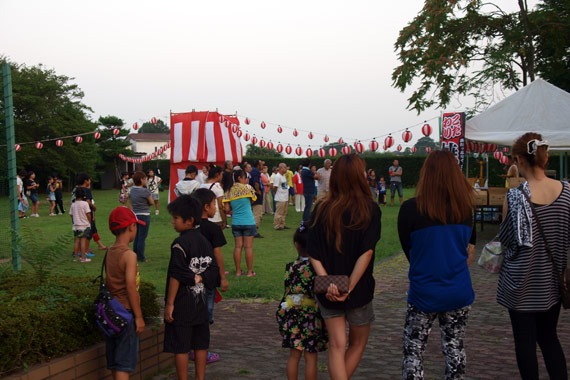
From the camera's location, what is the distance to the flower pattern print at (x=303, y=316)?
374 cm

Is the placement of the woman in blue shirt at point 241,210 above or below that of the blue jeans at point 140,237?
above

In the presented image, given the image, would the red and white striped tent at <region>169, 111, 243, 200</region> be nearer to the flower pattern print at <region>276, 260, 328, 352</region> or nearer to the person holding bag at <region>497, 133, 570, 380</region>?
the flower pattern print at <region>276, 260, 328, 352</region>

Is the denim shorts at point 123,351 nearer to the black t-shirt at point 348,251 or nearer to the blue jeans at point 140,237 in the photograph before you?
the black t-shirt at point 348,251

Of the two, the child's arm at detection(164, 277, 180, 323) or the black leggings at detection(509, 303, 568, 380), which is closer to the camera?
the black leggings at detection(509, 303, 568, 380)

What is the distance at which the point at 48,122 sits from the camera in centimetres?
3781

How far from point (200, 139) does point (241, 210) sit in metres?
13.2

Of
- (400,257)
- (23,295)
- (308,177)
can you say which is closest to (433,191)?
(23,295)

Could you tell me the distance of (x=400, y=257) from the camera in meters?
11.2

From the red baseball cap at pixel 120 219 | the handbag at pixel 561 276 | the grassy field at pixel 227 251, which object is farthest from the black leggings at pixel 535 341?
the grassy field at pixel 227 251

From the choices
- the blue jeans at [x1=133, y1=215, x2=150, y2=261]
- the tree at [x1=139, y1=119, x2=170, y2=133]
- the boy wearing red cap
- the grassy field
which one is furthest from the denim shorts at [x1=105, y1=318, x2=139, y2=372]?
the tree at [x1=139, y1=119, x2=170, y2=133]

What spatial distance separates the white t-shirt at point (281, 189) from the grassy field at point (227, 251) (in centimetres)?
96

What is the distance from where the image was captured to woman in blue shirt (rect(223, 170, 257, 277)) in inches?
334

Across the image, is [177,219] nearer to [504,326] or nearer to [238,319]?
[238,319]

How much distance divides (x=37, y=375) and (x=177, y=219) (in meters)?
1.41
